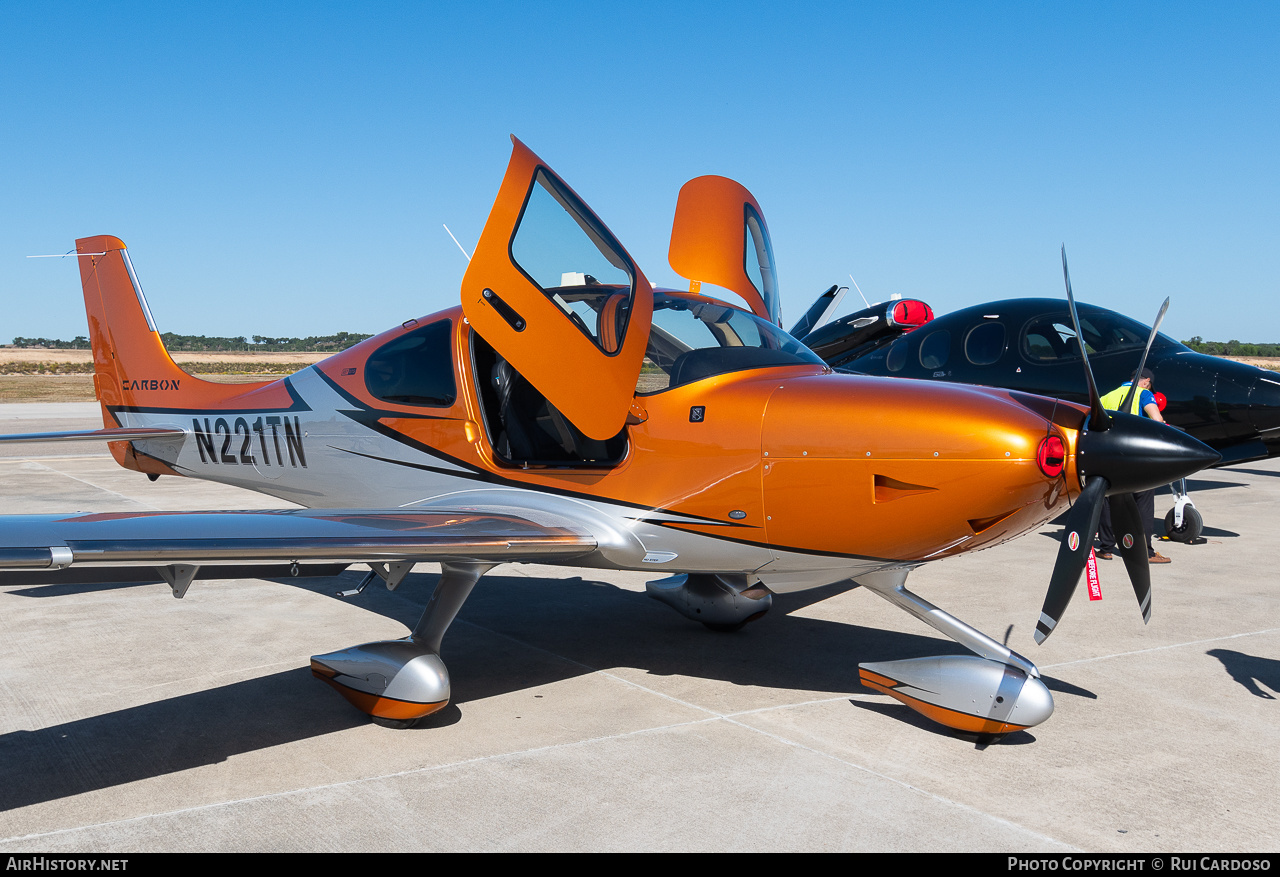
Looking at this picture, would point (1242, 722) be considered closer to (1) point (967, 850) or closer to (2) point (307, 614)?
(1) point (967, 850)

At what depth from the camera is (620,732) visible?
4477 millimetres

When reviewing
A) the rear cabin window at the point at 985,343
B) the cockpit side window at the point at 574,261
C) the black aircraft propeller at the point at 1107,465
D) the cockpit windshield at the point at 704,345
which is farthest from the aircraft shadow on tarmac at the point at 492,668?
the rear cabin window at the point at 985,343

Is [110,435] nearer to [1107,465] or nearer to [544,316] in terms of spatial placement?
[544,316]

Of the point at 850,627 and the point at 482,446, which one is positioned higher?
the point at 482,446

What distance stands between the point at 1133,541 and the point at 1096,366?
647 centimetres

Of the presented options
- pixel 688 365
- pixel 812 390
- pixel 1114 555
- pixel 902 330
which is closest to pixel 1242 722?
pixel 812 390

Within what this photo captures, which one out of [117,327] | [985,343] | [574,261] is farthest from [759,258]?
[117,327]

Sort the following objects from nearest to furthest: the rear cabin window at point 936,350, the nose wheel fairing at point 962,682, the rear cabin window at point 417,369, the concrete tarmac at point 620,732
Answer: the concrete tarmac at point 620,732 < the nose wheel fairing at point 962,682 < the rear cabin window at point 417,369 < the rear cabin window at point 936,350

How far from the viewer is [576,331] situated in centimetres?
486

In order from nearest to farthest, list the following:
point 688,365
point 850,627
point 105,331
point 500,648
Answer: point 688,365
point 500,648
point 850,627
point 105,331

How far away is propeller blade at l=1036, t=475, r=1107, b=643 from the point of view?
161 inches

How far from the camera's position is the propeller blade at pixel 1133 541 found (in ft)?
14.5

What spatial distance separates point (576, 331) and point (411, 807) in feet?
7.86

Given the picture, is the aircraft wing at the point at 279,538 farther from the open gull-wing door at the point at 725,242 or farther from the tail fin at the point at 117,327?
the tail fin at the point at 117,327
